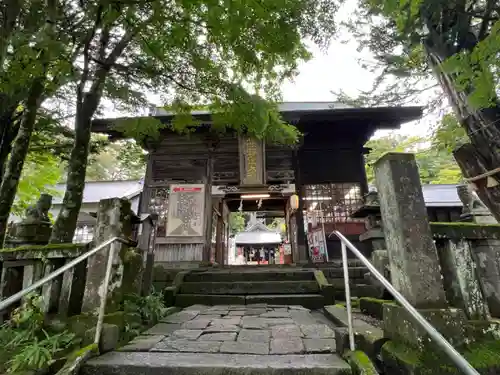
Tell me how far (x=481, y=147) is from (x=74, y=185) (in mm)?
6916

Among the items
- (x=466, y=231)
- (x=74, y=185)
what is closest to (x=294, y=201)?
(x=74, y=185)

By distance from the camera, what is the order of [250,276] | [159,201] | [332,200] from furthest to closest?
[332,200] < [159,201] < [250,276]

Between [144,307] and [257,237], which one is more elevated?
[257,237]

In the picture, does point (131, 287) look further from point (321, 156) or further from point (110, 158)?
point (110, 158)

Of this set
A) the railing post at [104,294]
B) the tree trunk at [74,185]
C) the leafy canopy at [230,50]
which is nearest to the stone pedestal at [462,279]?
the leafy canopy at [230,50]

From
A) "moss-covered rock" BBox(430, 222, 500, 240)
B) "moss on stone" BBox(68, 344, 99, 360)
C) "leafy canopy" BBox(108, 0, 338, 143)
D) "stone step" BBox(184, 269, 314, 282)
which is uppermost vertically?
"leafy canopy" BBox(108, 0, 338, 143)

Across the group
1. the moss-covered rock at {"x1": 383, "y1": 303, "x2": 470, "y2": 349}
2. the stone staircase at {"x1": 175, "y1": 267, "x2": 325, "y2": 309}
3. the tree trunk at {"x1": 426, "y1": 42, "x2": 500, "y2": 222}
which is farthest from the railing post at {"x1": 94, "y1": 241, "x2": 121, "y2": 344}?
the tree trunk at {"x1": 426, "y1": 42, "x2": 500, "y2": 222}

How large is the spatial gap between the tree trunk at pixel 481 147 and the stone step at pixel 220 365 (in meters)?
3.03

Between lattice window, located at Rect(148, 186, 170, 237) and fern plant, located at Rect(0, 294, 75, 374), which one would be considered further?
lattice window, located at Rect(148, 186, 170, 237)

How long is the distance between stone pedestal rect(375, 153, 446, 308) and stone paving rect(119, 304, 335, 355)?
111 centimetres

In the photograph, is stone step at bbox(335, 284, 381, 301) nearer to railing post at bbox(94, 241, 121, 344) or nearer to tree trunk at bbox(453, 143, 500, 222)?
tree trunk at bbox(453, 143, 500, 222)

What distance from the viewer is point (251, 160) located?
985 cm

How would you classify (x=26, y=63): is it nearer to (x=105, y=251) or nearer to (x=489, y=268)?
(x=105, y=251)

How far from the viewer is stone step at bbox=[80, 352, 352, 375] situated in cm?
226
